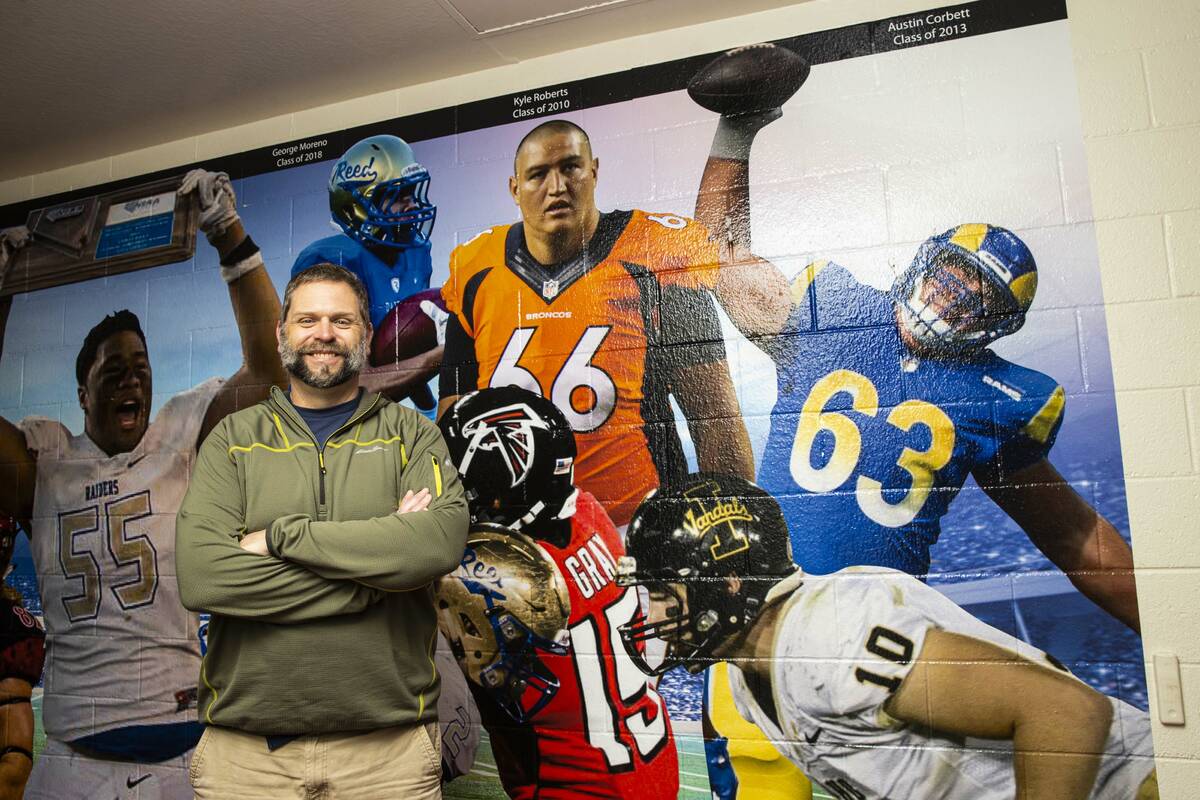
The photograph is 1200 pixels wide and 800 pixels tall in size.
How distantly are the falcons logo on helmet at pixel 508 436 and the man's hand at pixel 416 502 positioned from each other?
611 mm

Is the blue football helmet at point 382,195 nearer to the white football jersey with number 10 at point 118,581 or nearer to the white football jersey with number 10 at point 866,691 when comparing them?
the white football jersey with number 10 at point 118,581

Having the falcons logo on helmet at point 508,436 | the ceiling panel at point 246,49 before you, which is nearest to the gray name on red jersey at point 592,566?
the falcons logo on helmet at point 508,436

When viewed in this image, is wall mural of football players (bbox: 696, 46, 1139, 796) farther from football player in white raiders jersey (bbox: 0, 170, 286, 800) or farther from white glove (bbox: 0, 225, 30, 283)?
white glove (bbox: 0, 225, 30, 283)

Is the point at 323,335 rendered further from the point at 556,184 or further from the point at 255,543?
the point at 556,184

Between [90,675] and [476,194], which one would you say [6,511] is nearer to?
[90,675]

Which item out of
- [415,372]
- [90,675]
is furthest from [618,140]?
[90,675]

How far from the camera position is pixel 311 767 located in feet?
5.67

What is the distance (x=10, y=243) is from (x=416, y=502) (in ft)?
8.92

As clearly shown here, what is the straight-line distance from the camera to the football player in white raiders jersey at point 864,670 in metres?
1.92

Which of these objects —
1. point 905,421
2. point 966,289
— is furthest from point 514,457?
point 966,289

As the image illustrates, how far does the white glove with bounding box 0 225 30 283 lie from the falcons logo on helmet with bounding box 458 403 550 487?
7.55 ft

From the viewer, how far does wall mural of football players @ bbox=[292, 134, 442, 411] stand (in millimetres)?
2598

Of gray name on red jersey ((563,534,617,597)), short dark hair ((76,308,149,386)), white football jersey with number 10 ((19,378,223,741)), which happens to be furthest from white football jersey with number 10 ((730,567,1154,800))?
short dark hair ((76,308,149,386))

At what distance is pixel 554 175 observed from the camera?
98.7 inches
